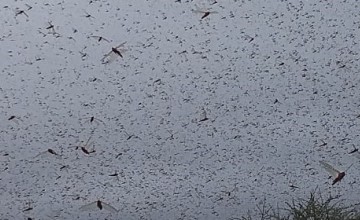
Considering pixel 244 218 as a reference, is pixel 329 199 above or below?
above

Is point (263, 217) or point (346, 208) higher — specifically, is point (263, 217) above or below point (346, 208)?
below

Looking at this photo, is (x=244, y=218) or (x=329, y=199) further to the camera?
(x=244, y=218)

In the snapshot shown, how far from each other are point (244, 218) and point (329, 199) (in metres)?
0.65

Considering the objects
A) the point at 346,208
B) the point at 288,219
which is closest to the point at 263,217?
the point at 288,219

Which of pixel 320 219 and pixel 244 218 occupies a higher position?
pixel 320 219

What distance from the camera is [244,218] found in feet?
19.9

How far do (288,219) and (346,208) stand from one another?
1.38 ft

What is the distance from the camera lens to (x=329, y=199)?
18.6 ft

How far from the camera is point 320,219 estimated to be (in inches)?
219

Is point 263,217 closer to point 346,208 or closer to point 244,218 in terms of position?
point 244,218

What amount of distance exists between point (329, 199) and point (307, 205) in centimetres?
13

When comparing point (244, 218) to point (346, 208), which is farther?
point (244, 218)

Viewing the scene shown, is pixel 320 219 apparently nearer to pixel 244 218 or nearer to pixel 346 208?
pixel 346 208

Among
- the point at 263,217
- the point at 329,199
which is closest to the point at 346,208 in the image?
the point at 329,199
